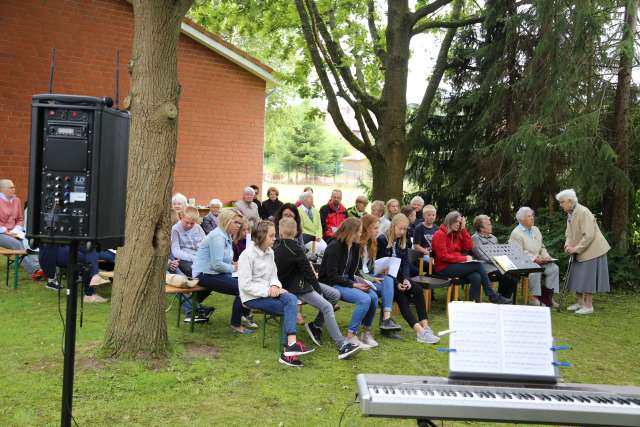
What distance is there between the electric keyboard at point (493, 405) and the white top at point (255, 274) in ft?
10.4

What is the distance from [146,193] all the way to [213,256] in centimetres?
167

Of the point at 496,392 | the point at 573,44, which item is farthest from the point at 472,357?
the point at 573,44

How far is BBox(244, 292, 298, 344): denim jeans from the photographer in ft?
20.6

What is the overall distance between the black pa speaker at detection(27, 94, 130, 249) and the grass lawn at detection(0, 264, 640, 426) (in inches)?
60.2

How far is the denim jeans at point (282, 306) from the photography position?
6289 millimetres

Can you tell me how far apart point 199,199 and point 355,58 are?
464cm

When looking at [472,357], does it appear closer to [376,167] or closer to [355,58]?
[376,167]

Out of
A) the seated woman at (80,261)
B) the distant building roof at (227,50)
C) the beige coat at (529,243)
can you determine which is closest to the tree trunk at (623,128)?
the beige coat at (529,243)

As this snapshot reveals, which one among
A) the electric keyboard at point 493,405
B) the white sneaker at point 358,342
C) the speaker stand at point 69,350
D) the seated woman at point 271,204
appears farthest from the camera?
the seated woman at point 271,204

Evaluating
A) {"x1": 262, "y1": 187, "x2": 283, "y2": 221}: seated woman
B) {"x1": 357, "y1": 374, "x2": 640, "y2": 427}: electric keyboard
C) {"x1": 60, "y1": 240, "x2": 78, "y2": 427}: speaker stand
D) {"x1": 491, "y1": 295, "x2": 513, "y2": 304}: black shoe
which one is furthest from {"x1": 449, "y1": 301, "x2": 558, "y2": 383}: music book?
{"x1": 262, "y1": 187, "x2": 283, "y2": 221}: seated woman

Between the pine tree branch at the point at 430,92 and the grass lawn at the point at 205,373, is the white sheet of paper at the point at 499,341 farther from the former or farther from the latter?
the pine tree branch at the point at 430,92

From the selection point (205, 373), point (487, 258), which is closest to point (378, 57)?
point (487, 258)

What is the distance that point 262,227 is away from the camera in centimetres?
643

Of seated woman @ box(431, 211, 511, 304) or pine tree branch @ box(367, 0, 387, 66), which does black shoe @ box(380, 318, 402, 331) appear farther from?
pine tree branch @ box(367, 0, 387, 66)
